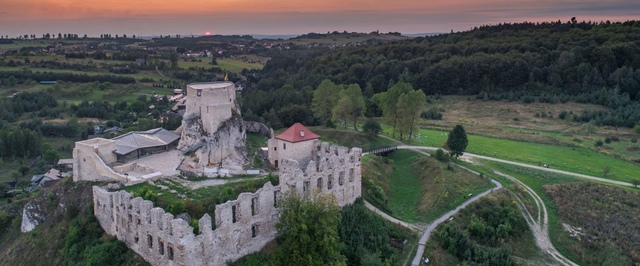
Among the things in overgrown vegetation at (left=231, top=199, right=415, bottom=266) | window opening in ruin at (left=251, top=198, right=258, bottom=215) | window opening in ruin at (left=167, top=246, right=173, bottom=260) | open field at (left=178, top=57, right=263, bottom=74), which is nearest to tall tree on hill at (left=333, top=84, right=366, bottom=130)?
overgrown vegetation at (left=231, top=199, right=415, bottom=266)

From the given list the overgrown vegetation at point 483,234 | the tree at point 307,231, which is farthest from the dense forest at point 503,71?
the tree at point 307,231

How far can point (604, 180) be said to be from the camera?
55062mm

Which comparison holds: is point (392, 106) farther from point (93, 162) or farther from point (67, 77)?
point (67, 77)

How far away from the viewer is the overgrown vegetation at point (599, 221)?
4425 centimetres

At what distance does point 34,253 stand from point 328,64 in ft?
341

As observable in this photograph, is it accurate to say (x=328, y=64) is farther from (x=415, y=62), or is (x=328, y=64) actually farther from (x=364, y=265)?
(x=364, y=265)

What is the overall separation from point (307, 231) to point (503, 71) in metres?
96.8

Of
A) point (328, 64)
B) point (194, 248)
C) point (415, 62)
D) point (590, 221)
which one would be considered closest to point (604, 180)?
point (590, 221)

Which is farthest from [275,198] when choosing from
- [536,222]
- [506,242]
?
[536,222]

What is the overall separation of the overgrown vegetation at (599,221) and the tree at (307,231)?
24613 millimetres

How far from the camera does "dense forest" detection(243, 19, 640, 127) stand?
93.1m

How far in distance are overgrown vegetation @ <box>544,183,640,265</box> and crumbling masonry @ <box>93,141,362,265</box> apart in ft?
78.3

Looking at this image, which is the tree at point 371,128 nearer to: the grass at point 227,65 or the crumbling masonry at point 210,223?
the crumbling masonry at point 210,223

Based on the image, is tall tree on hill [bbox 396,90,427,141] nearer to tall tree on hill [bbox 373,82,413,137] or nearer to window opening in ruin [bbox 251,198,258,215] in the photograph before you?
tall tree on hill [bbox 373,82,413,137]
